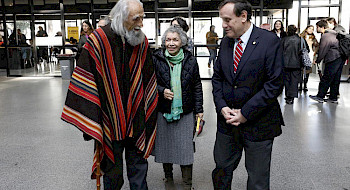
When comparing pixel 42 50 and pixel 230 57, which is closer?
pixel 230 57

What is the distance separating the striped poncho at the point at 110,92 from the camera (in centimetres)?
225

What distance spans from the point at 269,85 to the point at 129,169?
1.21 m

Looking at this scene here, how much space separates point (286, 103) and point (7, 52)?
34.4 ft

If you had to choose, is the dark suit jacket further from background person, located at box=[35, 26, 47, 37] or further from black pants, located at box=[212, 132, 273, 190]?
background person, located at box=[35, 26, 47, 37]

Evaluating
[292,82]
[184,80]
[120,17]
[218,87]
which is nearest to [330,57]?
[292,82]

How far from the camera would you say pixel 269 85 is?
2.20 metres

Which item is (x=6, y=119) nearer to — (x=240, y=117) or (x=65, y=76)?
(x=240, y=117)

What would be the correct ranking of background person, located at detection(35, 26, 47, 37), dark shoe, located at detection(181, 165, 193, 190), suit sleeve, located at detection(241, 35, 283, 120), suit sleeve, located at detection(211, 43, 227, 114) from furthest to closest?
background person, located at detection(35, 26, 47, 37), dark shoe, located at detection(181, 165, 193, 190), suit sleeve, located at detection(211, 43, 227, 114), suit sleeve, located at detection(241, 35, 283, 120)

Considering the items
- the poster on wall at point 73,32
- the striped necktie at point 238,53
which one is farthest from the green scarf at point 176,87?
the poster on wall at point 73,32

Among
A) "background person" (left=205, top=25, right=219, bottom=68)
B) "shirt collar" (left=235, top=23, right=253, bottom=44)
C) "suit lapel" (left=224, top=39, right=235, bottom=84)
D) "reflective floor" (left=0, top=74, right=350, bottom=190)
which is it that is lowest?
"reflective floor" (left=0, top=74, right=350, bottom=190)

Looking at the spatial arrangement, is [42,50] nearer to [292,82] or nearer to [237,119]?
[292,82]

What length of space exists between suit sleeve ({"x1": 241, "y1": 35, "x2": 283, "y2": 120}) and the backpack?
5554 millimetres

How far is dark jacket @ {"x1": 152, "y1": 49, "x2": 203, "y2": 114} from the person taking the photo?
2.95m

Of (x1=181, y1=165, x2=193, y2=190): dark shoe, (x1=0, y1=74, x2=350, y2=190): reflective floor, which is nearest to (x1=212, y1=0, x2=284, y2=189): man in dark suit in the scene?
(x1=181, y1=165, x2=193, y2=190): dark shoe
